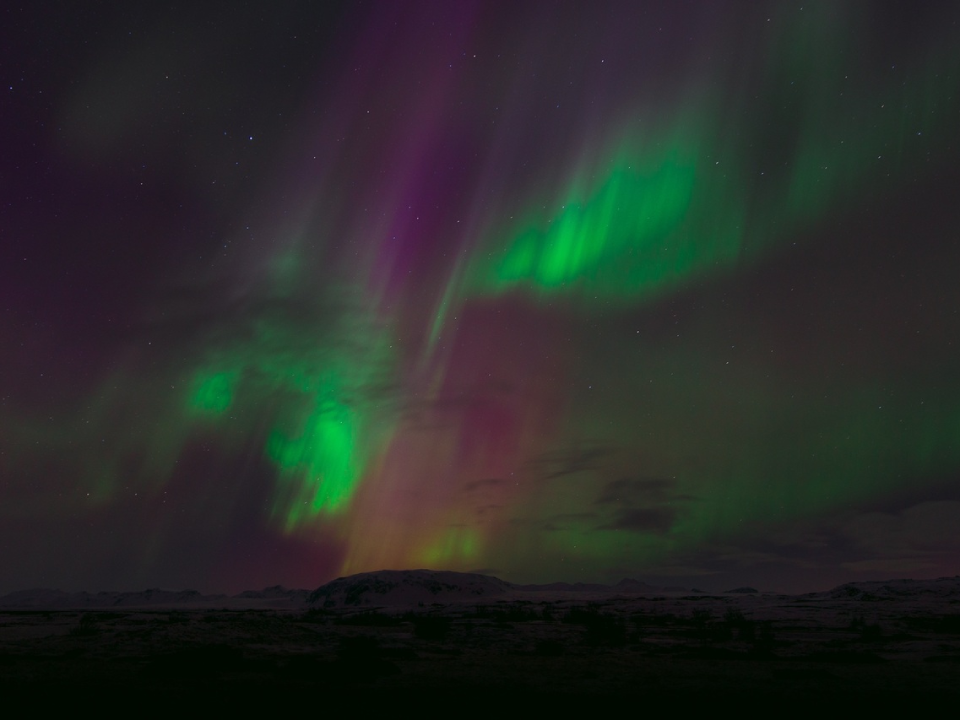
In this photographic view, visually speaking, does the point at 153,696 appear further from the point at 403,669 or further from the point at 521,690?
the point at 521,690

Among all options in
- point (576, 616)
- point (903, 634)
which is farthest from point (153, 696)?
point (576, 616)

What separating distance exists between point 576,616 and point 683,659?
2230 cm

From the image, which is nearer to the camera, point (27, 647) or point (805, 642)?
point (27, 647)

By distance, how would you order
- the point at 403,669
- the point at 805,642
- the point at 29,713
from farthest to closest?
the point at 805,642, the point at 403,669, the point at 29,713

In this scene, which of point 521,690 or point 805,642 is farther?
point 805,642

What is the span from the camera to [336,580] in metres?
105

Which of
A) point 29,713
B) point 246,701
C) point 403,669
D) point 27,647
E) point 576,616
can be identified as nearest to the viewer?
point 29,713

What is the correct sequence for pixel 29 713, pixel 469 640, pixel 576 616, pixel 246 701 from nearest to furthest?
pixel 29 713 → pixel 246 701 → pixel 469 640 → pixel 576 616

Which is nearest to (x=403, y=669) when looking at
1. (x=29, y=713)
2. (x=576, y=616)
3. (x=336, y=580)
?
(x=29, y=713)

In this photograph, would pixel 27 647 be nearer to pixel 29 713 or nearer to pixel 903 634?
pixel 29 713

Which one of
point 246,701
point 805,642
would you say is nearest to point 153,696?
point 246,701

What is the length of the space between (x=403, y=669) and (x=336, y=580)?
9565cm

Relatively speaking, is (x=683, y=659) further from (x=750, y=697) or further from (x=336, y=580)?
(x=336, y=580)

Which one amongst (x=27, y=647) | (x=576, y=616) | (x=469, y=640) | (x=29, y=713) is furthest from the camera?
(x=576, y=616)
